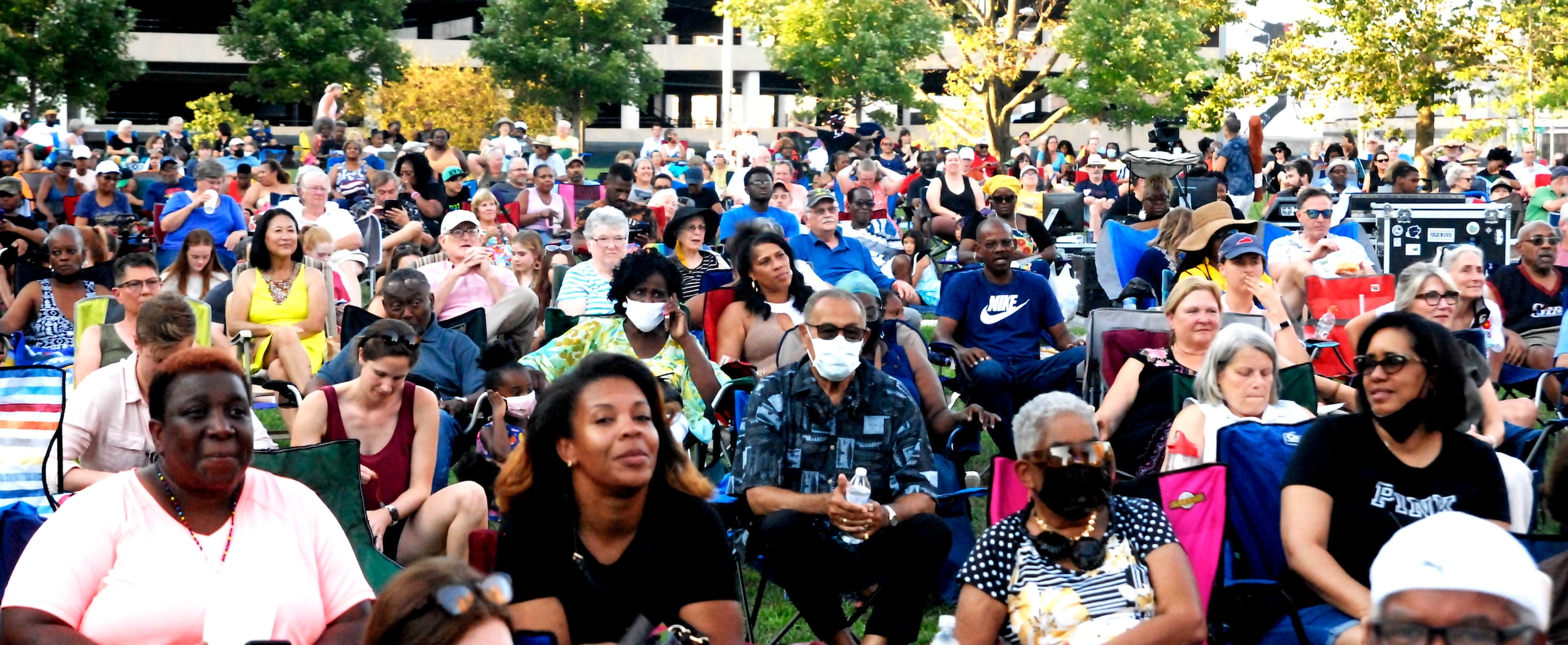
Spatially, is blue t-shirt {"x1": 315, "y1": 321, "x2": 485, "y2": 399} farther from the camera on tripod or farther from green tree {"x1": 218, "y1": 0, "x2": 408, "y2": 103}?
green tree {"x1": 218, "y1": 0, "x2": 408, "y2": 103}

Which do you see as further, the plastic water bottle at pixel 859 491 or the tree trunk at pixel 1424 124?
the tree trunk at pixel 1424 124

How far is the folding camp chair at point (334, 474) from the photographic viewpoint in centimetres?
485

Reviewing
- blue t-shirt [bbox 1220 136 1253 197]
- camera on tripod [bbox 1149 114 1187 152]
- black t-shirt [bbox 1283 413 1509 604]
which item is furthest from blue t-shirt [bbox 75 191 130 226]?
black t-shirt [bbox 1283 413 1509 604]

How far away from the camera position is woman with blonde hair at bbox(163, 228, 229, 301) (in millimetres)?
9430

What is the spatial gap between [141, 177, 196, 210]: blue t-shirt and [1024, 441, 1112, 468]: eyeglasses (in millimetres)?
13029

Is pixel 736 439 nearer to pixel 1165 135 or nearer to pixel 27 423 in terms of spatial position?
pixel 27 423

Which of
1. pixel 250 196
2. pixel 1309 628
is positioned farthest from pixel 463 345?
pixel 250 196

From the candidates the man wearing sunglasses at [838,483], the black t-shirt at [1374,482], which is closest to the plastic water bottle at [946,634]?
the man wearing sunglasses at [838,483]

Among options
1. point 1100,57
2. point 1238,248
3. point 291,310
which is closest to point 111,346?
point 291,310

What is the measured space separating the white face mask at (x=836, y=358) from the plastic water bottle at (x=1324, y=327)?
12.5 feet

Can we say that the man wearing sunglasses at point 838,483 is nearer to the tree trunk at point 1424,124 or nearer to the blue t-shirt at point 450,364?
the blue t-shirt at point 450,364

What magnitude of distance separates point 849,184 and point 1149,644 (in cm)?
1342

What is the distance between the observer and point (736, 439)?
6.59m

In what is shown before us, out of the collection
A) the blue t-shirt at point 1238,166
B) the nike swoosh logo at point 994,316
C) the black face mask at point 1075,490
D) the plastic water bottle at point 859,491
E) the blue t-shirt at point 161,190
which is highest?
the blue t-shirt at point 1238,166
